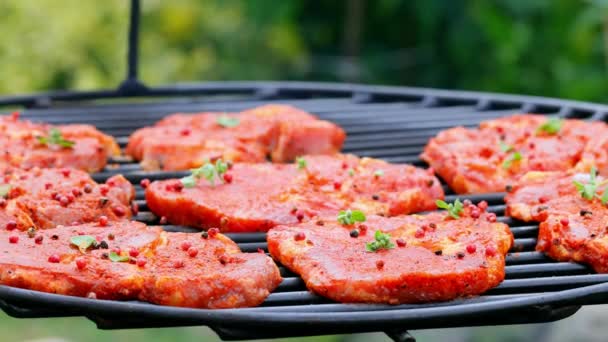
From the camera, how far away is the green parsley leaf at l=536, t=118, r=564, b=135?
15.9ft

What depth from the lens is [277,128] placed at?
16.3 ft

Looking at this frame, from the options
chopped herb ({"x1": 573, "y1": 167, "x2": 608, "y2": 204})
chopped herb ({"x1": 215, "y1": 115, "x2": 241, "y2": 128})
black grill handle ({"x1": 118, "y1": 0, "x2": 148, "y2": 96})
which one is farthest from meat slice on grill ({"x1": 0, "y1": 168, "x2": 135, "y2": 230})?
chopped herb ({"x1": 573, "y1": 167, "x2": 608, "y2": 204})

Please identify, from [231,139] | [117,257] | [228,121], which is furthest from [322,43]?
[117,257]

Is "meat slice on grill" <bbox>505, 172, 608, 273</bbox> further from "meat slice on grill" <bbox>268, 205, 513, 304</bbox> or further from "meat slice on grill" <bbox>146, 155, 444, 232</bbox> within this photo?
"meat slice on grill" <bbox>146, 155, 444, 232</bbox>

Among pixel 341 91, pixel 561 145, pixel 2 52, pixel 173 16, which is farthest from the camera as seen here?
pixel 173 16

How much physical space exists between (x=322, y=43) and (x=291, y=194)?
5.13 m

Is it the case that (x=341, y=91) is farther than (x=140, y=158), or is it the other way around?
(x=341, y=91)

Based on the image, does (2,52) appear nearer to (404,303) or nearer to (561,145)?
(561,145)

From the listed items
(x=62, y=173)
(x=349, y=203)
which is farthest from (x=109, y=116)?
(x=349, y=203)

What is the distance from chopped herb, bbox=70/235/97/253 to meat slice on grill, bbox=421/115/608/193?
1.83m

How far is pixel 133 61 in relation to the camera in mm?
5621

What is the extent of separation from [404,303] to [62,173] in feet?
6.16

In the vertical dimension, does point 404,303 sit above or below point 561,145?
below

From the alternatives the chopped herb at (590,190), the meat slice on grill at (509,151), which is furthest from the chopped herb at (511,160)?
the chopped herb at (590,190)
